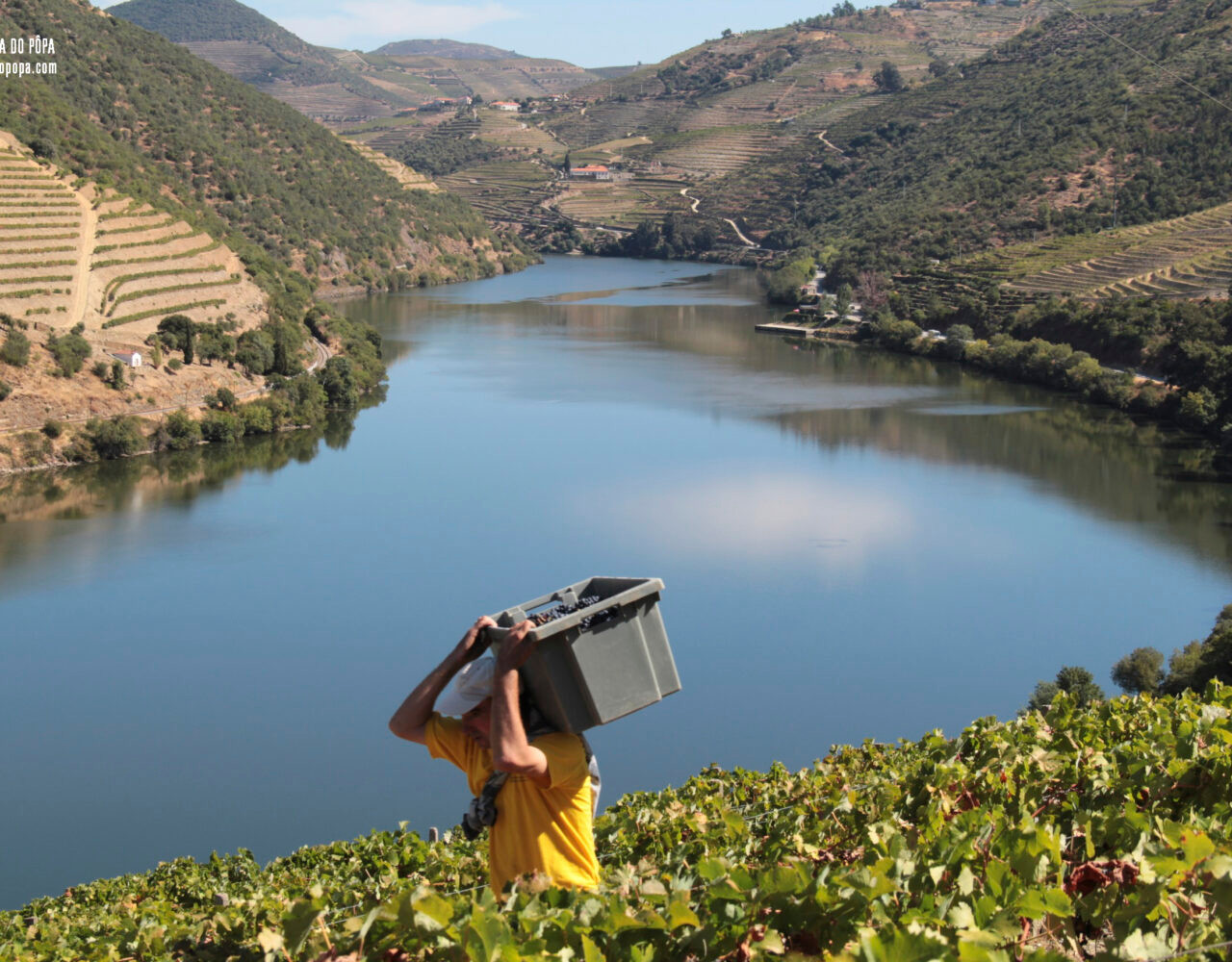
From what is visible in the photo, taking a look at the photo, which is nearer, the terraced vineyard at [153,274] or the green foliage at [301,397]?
the green foliage at [301,397]

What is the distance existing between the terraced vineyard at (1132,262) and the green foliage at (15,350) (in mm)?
28303

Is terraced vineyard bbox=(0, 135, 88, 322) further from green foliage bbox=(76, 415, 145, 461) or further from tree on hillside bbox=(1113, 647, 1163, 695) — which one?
tree on hillside bbox=(1113, 647, 1163, 695)

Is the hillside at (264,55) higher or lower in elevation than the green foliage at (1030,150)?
higher

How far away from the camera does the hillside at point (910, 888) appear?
2400 mm

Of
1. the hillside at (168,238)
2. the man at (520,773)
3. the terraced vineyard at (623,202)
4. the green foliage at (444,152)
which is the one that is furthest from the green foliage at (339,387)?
the green foliage at (444,152)

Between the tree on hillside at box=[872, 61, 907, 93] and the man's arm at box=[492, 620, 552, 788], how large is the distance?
87.5 metres

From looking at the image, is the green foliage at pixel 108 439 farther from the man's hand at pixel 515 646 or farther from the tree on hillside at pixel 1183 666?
the man's hand at pixel 515 646

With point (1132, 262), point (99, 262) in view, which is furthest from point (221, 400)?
point (1132, 262)

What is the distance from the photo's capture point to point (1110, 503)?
23406mm

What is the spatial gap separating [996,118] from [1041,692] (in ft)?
185

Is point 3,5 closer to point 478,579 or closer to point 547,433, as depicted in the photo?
point 547,433

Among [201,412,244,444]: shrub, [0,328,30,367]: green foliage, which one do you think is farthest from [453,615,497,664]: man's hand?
[201,412,244,444]: shrub

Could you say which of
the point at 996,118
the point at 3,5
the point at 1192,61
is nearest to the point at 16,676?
the point at 3,5

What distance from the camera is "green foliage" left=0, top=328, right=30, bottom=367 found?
25344 mm
